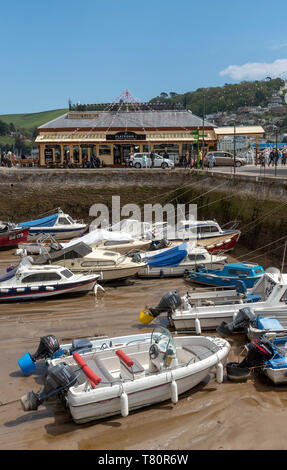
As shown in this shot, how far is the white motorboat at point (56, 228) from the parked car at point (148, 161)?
414 inches

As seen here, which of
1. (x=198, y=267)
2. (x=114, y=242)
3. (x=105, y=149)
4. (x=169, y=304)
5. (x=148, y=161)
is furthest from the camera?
(x=105, y=149)

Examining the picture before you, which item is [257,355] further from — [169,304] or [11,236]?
[11,236]

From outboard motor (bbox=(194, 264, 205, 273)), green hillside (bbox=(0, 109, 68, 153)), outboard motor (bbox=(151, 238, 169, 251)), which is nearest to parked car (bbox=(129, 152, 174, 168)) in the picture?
outboard motor (bbox=(151, 238, 169, 251))

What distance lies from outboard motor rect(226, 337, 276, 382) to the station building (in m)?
28.7

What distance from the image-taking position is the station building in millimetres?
37562

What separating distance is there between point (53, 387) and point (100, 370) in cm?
112

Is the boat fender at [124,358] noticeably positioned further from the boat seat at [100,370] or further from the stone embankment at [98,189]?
the stone embankment at [98,189]

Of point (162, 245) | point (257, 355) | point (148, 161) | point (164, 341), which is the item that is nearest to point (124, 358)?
point (164, 341)

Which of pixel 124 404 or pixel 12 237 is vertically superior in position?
pixel 12 237

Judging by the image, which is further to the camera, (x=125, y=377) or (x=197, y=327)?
(x=197, y=327)

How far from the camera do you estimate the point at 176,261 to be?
18.7m

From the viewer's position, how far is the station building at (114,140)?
37.6m
